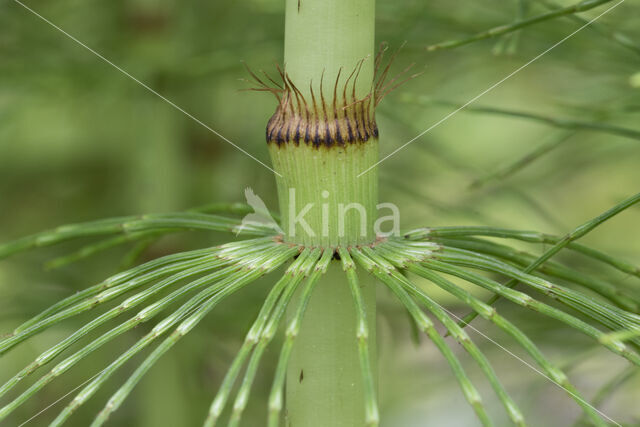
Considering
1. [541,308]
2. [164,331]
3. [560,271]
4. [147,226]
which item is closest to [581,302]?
[541,308]

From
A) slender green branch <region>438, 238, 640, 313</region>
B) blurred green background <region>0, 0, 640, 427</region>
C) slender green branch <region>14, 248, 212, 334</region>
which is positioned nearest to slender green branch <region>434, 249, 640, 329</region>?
slender green branch <region>438, 238, 640, 313</region>

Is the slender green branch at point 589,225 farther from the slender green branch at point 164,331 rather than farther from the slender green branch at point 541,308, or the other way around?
the slender green branch at point 164,331

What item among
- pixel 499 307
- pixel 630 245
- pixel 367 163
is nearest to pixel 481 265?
pixel 367 163

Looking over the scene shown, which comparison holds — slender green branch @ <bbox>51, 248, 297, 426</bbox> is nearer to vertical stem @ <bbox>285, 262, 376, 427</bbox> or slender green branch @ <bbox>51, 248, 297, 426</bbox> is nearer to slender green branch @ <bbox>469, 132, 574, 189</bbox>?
vertical stem @ <bbox>285, 262, 376, 427</bbox>

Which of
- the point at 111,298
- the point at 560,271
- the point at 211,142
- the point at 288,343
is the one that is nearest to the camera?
the point at 288,343

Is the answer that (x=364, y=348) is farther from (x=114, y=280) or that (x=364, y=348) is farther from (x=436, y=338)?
(x=114, y=280)

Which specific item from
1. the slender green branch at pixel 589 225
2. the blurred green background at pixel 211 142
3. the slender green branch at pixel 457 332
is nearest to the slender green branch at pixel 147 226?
the slender green branch at pixel 457 332

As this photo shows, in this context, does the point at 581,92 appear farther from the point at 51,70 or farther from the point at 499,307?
the point at 51,70
